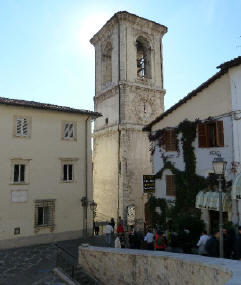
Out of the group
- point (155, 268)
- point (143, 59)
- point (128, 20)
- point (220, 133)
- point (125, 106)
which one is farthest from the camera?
point (143, 59)

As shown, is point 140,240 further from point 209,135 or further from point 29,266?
point 209,135

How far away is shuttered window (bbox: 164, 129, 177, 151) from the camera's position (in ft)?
56.7

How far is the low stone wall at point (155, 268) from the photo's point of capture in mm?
5852

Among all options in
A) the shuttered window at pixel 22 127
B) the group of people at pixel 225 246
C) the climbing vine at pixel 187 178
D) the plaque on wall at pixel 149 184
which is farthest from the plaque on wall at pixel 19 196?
the group of people at pixel 225 246

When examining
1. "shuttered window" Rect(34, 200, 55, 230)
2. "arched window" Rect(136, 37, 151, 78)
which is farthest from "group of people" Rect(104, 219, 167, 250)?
"arched window" Rect(136, 37, 151, 78)

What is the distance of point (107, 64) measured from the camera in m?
32.4

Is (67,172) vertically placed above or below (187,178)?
above

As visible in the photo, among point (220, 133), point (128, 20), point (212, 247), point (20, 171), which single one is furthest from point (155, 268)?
point (128, 20)

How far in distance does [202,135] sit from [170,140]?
2466 millimetres

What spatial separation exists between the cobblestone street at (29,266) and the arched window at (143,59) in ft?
70.3

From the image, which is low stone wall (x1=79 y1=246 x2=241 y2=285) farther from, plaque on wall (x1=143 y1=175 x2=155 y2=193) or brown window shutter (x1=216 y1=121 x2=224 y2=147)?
brown window shutter (x1=216 y1=121 x2=224 y2=147)

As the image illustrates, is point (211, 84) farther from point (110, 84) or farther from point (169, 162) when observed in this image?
point (110, 84)

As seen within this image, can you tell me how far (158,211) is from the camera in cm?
1778

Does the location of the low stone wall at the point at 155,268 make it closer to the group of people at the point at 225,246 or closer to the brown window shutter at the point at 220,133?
the group of people at the point at 225,246
